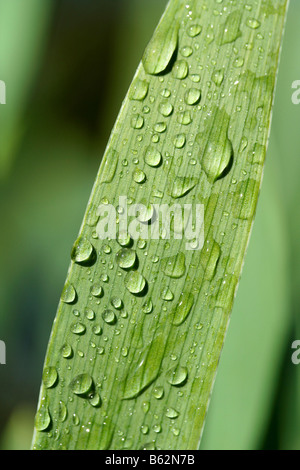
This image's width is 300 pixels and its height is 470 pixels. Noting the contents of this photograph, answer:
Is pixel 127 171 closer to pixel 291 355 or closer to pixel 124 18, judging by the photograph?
pixel 291 355

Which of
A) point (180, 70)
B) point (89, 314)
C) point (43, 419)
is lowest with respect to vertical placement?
point (43, 419)

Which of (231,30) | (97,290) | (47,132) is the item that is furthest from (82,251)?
(47,132)

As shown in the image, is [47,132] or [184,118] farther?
[47,132]

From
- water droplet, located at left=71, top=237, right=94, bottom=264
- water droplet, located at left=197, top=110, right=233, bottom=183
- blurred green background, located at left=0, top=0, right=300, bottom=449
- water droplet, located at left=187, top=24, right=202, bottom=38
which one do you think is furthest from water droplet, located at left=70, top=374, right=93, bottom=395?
blurred green background, located at left=0, top=0, right=300, bottom=449

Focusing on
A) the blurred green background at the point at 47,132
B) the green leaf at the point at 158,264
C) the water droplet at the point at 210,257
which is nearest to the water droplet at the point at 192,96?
the green leaf at the point at 158,264

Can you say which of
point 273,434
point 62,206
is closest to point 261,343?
point 273,434

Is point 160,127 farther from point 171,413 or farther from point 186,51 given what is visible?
point 171,413

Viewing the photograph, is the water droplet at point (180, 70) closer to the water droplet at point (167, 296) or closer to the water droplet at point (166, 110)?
the water droplet at point (166, 110)
